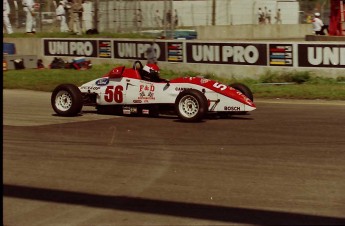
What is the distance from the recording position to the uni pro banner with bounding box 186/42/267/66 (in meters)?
22.1

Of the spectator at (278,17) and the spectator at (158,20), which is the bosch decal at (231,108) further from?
the spectator at (278,17)

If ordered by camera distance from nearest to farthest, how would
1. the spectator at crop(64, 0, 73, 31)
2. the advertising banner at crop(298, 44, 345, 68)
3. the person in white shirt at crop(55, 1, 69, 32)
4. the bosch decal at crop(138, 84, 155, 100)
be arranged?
the bosch decal at crop(138, 84, 155, 100)
the advertising banner at crop(298, 44, 345, 68)
the spectator at crop(64, 0, 73, 31)
the person in white shirt at crop(55, 1, 69, 32)

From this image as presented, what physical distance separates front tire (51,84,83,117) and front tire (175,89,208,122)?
2122 millimetres

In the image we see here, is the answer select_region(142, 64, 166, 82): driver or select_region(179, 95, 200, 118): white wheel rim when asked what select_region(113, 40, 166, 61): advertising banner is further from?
select_region(179, 95, 200, 118): white wheel rim

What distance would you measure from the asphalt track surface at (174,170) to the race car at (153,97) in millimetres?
244

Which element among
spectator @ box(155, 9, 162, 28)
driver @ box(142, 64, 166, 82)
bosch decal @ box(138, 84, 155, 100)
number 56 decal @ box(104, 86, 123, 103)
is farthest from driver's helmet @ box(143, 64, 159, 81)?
spectator @ box(155, 9, 162, 28)

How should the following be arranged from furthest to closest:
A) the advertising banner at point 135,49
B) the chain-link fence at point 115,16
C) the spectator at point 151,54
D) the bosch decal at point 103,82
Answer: the chain-link fence at point 115,16 → the advertising banner at point 135,49 → the spectator at point 151,54 → the bosch decal at point 103,82

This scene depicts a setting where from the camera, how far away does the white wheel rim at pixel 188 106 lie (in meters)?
13.8

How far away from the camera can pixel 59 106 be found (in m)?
15.3

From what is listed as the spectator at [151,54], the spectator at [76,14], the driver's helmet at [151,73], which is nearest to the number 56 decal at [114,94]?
the driver's helmet at [151,73]

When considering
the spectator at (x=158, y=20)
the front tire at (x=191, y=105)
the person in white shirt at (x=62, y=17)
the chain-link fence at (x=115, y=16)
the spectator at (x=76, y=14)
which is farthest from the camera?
the person in white shirt at (x=62, y=17)

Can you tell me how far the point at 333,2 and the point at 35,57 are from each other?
12385 mm

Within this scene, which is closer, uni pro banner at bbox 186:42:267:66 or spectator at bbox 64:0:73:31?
uni pro banner at bbox 186:42:267:66

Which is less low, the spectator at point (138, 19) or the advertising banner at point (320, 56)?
the spectator at point (138, 19)
